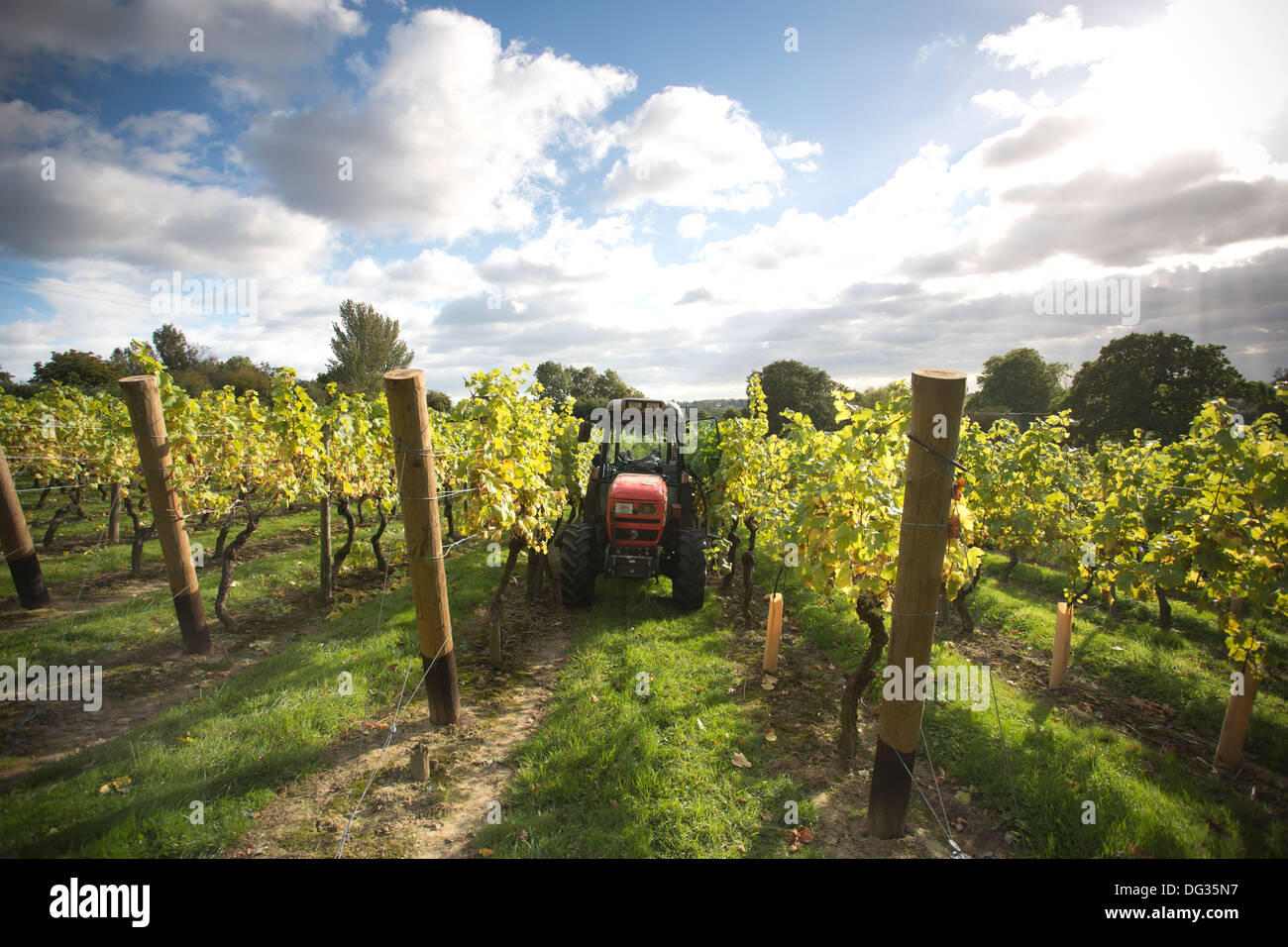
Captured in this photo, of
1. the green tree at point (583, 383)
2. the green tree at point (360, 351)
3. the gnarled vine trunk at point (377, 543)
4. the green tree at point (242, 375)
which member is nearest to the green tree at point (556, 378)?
the green tree at point (583, 383)

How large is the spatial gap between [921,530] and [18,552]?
9959 mm

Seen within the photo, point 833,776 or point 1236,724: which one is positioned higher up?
point 1236,724

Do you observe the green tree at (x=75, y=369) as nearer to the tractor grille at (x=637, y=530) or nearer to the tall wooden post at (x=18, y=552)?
the tall wooden post at (x=18, y=552)

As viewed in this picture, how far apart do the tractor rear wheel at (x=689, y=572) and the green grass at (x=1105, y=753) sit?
60.0 inches

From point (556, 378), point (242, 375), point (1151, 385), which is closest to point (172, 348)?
point (242, 375)

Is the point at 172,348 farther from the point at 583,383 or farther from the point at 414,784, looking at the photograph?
the point at 414,784

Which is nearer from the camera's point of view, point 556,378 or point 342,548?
point 342,548

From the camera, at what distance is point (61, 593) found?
6891 millimetres

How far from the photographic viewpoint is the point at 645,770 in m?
3.57

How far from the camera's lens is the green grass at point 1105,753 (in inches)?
118

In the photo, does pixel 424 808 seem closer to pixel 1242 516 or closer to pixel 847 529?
pixel 847 529
